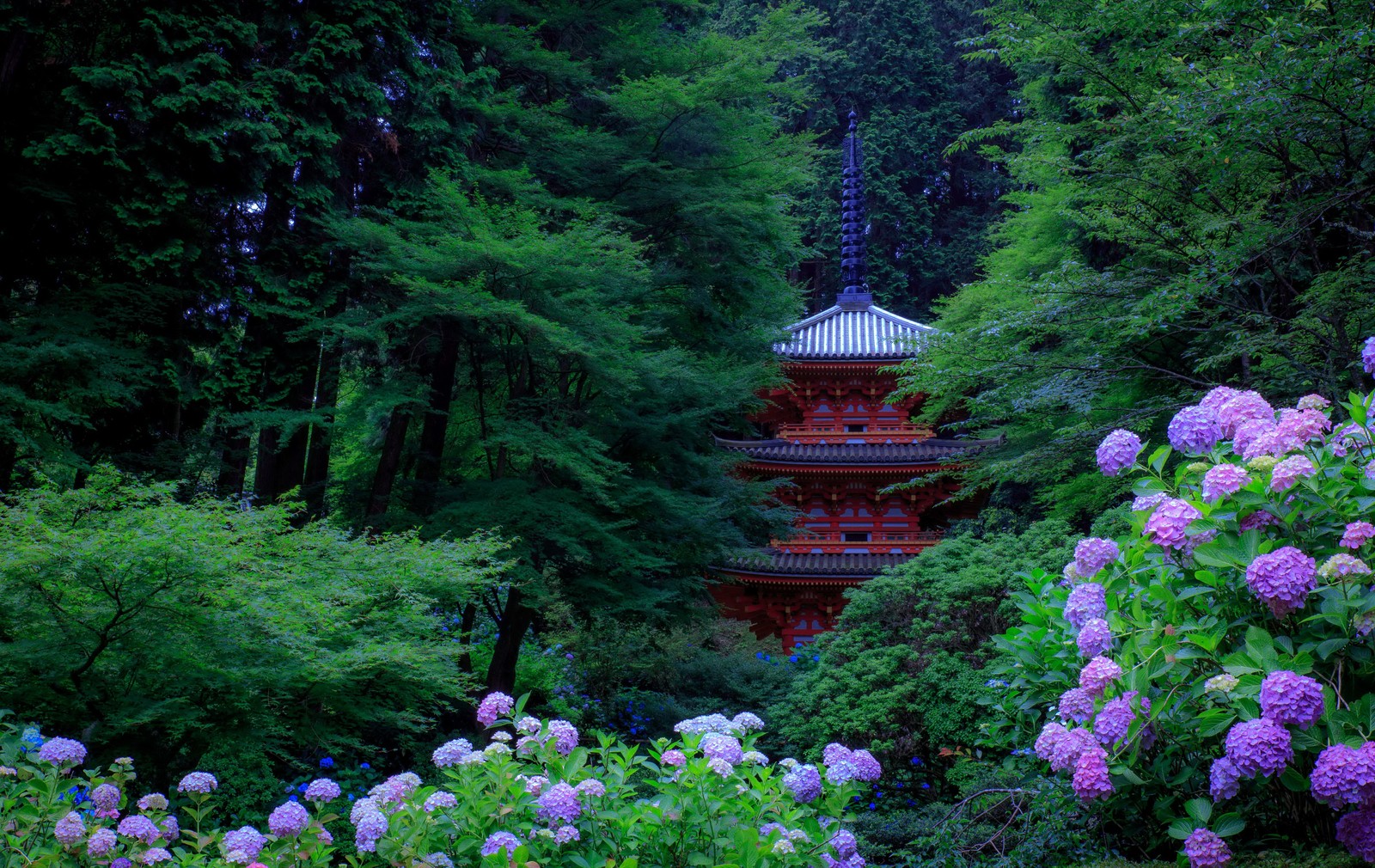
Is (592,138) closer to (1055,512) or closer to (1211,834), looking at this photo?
(1055,512)

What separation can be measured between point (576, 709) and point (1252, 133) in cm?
749

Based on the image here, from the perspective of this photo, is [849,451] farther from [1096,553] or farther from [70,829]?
[70,829]

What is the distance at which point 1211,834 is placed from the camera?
8.12 feet

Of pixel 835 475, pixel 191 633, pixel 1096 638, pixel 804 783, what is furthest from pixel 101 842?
pixel 835 475

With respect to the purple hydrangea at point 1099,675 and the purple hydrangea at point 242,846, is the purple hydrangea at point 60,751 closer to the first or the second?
the purple hydrangea at point 242,846

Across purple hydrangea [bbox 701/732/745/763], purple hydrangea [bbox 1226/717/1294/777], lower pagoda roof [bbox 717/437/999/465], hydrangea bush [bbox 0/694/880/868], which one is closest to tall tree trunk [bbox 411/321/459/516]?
hydrangea bush [bbox 0/694/880/868]

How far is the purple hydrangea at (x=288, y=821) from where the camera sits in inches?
117

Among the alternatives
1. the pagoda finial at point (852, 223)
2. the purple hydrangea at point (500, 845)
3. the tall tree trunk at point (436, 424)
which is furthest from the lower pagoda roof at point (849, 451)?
the purple hydrangea at point (500, 845)

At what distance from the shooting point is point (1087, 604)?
287 centimetres

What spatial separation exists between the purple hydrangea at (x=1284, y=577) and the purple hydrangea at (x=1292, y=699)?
18 centimetres

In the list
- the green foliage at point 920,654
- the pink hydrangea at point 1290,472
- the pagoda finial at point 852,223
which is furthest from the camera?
the pagoda finial at point 852,223

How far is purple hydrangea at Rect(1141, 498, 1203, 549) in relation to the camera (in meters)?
2.56

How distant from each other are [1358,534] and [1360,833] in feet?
2.33

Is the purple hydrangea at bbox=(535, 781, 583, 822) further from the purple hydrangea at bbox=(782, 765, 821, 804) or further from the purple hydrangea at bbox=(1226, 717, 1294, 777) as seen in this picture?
the purple hydrangea at bbox=(1226, 717, 1294, 777)
